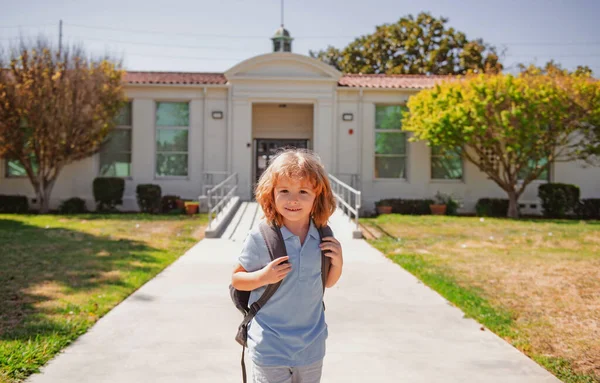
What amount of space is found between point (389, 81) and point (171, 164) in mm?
7631

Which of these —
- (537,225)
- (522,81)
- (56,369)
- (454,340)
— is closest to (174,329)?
(56,369)

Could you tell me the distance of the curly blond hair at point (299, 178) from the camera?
2.46m

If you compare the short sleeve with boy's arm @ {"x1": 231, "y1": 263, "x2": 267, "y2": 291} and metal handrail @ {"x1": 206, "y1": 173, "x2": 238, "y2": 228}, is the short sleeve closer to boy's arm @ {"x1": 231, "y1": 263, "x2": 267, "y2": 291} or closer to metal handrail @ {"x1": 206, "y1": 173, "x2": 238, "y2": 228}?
boy's arm @ {"x1": 231, "y1": 263, "x2": 267, "y2": 291}

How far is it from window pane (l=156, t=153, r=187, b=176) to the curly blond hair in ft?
53.7

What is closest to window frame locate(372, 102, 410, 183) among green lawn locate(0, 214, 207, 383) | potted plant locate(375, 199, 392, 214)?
potted plant locate(375, 199, 392, 214)

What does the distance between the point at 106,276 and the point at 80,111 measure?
10.4 meters

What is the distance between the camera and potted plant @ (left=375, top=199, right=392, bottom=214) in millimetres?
17359

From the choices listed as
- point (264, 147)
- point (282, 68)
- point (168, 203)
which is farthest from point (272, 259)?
point (264, 147)

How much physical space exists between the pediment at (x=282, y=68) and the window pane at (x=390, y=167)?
3090 millimetres

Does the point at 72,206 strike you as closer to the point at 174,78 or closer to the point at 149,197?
the point at 149,197

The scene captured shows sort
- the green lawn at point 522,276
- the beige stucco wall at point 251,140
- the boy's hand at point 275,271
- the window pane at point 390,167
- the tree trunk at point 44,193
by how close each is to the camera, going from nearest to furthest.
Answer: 1. the boy's hand at point 275,271
2. the green lawn at point 522,276
3. the tree trunk at point 44,193
4. the beige stucco wall at point 251,140
5. the window pane at point 390,167

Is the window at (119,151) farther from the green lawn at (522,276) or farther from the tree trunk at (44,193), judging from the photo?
the green lawn at (522,276)

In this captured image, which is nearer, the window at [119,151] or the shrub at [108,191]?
the shrub at [108,191]

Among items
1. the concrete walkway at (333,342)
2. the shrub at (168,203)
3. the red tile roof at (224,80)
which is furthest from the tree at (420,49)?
the concrete walkway at (333,342)
